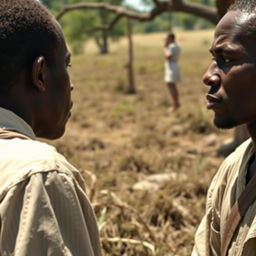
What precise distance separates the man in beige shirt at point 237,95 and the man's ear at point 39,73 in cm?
72

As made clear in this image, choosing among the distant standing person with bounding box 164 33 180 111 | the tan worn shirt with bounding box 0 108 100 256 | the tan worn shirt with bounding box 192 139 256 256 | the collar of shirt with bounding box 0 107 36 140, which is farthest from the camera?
the distant standing person with bounding box 164 33 180 111

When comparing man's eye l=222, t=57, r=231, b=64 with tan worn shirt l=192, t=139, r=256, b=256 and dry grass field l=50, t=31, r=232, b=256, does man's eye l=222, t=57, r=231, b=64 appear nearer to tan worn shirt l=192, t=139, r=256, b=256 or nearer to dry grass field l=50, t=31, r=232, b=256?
tan worn shirt l=192, t=139, r=256, b=256

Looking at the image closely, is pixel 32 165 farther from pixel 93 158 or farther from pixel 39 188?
pixel 93 158

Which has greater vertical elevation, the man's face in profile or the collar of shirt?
the collar of shirt

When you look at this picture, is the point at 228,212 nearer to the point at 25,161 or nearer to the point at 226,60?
the point at 226,60

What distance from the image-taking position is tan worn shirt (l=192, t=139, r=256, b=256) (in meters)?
1.88

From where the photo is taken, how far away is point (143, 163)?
21.7ft

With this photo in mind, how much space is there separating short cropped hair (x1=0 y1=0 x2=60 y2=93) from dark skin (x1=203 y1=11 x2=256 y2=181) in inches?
28.4

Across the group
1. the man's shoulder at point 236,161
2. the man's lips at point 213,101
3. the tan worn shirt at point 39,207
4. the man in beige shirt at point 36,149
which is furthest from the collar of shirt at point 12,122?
the man's shoulder at point 236,161

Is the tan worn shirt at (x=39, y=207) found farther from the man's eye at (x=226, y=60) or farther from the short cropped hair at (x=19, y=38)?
the man's eye at (x=226, y=60)

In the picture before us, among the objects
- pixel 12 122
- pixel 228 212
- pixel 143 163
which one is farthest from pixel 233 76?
pixel 143 163

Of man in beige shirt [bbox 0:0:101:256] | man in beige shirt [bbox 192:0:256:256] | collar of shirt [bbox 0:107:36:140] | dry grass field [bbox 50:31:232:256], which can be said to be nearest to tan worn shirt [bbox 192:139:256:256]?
man in beige shirt [bbox 192:0:256:256]

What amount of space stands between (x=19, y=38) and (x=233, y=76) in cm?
81

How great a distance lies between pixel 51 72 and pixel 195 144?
22.7 ft
